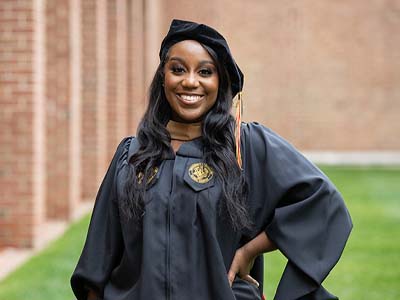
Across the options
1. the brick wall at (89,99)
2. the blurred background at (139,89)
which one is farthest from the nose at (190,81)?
the brick wall at (89,99)

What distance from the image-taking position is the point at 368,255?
9.48 meters

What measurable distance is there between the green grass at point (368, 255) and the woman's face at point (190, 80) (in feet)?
13.5

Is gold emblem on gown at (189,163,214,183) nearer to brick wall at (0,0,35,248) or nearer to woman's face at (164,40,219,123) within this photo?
woman's face at (164,40,219,123)

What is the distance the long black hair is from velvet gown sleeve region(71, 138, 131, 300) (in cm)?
12

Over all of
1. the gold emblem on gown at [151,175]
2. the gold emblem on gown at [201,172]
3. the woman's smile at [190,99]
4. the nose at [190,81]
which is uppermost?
the nose at [190,81]

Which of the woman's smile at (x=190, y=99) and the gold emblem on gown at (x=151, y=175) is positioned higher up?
the woman's smile at (x=190, y=99)

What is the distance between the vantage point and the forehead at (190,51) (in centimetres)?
307

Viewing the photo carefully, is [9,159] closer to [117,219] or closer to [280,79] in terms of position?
[117,219]

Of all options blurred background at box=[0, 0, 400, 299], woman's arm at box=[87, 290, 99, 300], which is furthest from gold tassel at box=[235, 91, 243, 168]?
blurred background at box=[0, 0, 400, 299]

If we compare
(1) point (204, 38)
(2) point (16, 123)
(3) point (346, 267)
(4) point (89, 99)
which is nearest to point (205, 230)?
(1) point (204, 38)

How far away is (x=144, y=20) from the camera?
64.7ft

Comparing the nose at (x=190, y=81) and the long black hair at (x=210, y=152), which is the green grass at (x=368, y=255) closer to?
the long black hair at (x=210, y=152)

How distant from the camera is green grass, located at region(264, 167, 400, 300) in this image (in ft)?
24.9

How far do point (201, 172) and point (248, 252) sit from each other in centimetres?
34
